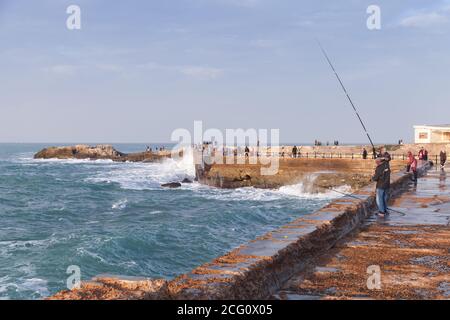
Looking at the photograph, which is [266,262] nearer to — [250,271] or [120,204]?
[250,271]

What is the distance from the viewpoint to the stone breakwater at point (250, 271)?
3.08 meters

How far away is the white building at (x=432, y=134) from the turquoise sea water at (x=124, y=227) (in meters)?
23.3

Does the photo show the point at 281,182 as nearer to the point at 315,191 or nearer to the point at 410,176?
the point at 315,191

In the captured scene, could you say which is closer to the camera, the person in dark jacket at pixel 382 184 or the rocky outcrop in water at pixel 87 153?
the person in dark jacket at pixel 382 184

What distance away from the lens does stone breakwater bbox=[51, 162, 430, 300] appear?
121 inches

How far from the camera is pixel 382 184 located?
27.2 ft

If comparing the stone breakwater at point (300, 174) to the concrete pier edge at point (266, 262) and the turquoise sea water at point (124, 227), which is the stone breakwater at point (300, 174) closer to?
the turquoise sea water at point (124, 227)

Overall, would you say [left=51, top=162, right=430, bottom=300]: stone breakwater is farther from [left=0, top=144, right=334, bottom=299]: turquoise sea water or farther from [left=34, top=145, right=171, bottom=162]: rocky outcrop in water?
[left=34, top=145, right=171, bottom=162]: rocky outcrop in water

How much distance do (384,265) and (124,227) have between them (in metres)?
16.6

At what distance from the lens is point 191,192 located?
113 feet

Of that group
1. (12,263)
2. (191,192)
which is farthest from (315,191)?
(12,263)

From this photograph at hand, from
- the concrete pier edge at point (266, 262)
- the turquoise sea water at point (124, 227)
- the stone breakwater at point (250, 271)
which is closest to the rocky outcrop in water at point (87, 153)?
the turquoise sea water at point (124, 227)

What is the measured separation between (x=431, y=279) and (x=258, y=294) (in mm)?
1826

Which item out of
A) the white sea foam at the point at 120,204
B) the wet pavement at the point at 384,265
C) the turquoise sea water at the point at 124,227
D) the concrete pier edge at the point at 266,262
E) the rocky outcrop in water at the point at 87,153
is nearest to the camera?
the concrete pier edge at the point at 266,262
